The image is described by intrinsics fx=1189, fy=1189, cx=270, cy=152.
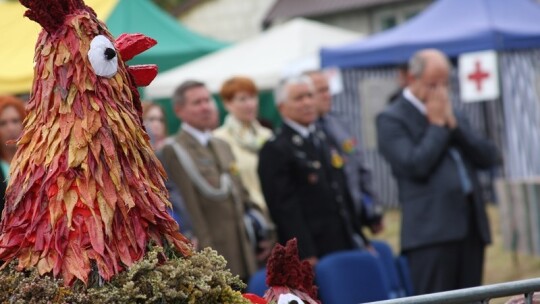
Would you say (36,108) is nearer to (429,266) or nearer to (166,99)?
(429,266)

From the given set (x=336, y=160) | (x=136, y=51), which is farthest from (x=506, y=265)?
(x=136, y=51)

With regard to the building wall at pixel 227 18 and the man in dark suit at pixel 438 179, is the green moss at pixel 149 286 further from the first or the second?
the building wall at pixel 227 18

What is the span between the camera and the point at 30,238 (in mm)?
2547

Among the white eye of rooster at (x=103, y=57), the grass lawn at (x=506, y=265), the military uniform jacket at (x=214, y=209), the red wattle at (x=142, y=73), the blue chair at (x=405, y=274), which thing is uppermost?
the white eye of rooster at (x=103, y=57)

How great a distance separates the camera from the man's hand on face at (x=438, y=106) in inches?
262

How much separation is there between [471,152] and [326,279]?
1323 mm

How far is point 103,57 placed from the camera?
2.60 m

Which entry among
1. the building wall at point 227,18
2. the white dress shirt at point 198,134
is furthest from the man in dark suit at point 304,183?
the building wall at point 227,18

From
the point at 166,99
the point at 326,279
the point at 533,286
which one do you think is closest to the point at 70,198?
the point at 533,286

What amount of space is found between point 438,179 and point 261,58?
8838mm

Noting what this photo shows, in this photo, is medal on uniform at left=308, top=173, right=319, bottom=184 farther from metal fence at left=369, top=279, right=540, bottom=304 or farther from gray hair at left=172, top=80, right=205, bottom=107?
metal fence at left=369, top=279, right=540, bottom=304

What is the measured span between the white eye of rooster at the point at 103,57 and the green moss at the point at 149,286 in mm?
405

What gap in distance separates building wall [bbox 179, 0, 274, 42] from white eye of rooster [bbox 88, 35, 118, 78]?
72.1ft

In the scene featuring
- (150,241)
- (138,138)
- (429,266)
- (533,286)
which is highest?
(138,138)
